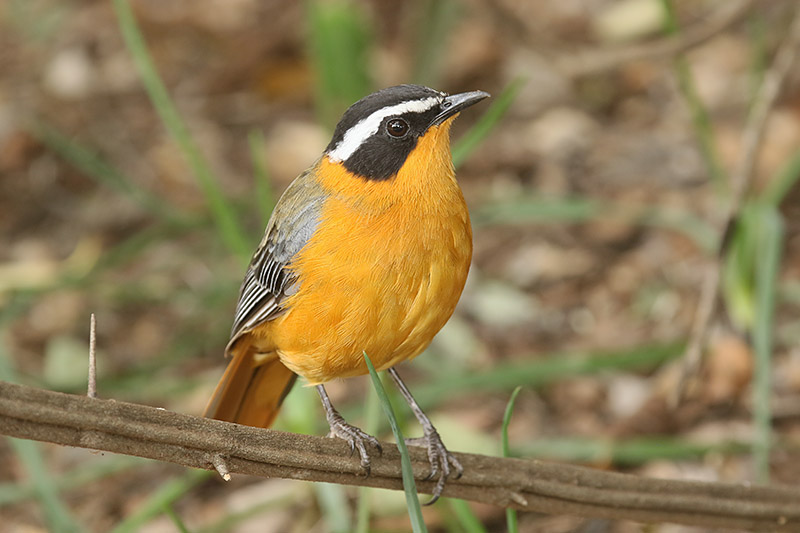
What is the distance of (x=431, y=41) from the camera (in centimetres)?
733

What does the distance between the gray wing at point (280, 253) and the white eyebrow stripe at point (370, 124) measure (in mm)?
178

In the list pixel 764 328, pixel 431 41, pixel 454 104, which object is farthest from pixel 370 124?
pixel 431 41

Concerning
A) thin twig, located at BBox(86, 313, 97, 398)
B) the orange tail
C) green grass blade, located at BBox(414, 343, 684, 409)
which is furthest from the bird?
green grass blade, located at BBox(414, 343, 684, 409)

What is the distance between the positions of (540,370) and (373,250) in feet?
7.23

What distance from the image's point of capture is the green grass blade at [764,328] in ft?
13.6

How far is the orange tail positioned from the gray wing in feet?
0.66

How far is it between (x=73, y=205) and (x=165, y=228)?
69.2 inches

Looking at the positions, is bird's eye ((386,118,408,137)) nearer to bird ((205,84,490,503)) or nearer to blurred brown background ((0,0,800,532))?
bird ((205,84,490,503))

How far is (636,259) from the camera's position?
667 cm

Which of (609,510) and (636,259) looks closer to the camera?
(609,510)

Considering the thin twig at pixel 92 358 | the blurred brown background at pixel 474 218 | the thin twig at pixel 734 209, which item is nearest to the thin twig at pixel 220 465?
the thin twig at pixel 92 358

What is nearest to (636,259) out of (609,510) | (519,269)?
(519,269)

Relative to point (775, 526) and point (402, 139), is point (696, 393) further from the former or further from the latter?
point (402, 139)

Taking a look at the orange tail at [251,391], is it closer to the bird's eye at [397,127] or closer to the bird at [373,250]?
the bird at [373,250]
